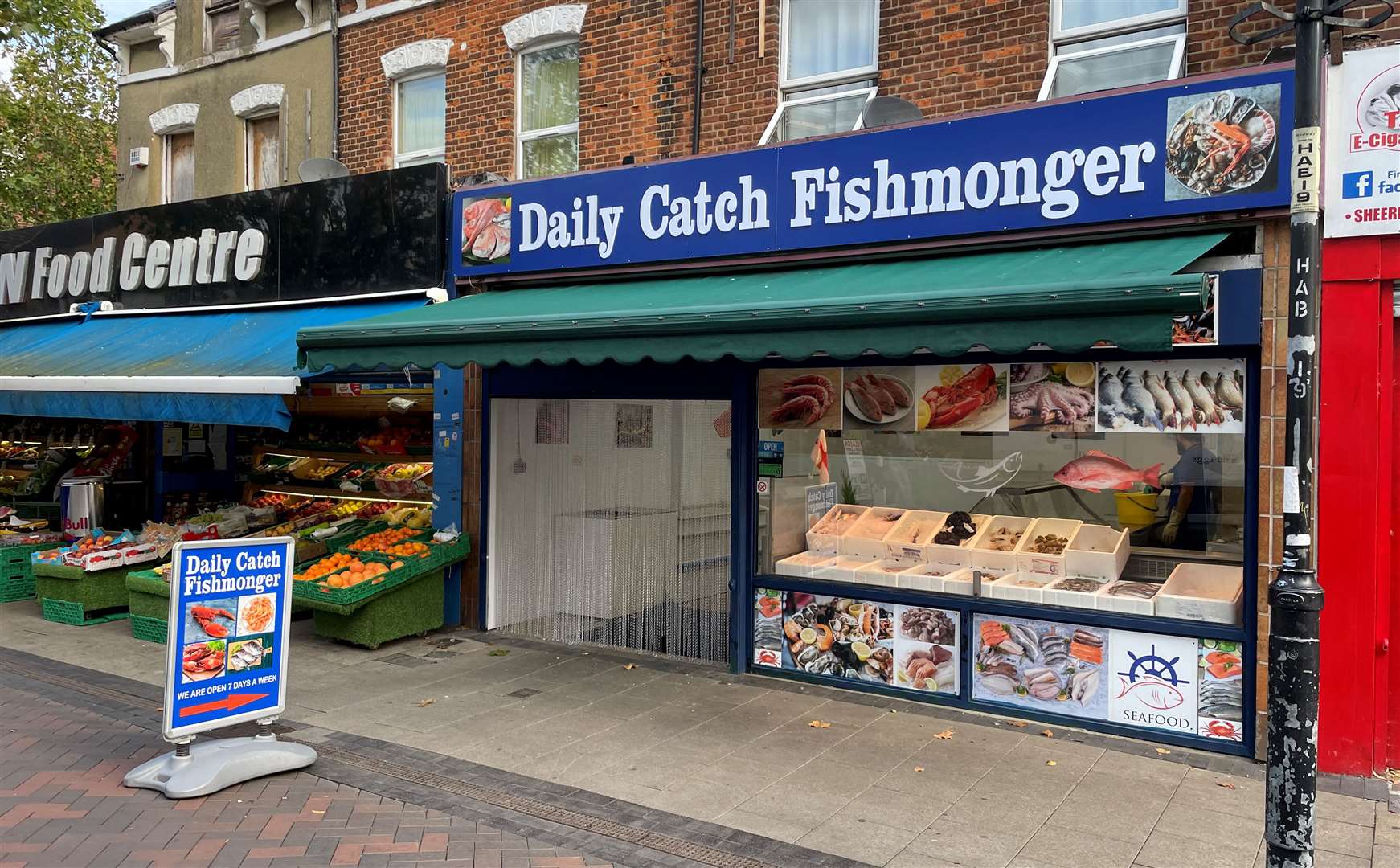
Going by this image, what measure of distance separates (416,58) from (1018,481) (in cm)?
798

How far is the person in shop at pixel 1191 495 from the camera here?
6.36 metres

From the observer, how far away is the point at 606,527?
8.92 meters

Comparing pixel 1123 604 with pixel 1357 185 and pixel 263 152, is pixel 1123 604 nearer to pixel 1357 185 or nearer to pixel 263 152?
pixel 1357 185

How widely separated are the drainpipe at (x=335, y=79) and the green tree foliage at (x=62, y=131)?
9571mm

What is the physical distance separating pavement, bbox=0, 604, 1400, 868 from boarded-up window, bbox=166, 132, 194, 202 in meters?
7.68

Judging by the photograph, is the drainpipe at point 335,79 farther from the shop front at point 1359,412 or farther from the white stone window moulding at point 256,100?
the shop front at point 1359,412

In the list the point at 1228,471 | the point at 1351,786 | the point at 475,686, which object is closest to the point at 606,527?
the point at 475,686

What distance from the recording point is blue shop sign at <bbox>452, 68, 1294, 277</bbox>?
600 cm

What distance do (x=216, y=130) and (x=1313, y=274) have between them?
1311 centimetres

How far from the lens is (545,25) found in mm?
10078

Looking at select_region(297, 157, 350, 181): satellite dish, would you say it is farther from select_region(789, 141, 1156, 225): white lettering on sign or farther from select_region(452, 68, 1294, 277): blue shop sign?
select_region(789, 141, 1156, 225): white lettering on sign

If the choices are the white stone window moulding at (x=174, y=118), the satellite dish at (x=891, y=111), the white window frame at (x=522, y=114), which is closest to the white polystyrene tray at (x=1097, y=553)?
the satellite dish at (x=891, y=111)

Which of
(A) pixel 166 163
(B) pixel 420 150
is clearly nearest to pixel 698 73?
(B) pixel 420 150

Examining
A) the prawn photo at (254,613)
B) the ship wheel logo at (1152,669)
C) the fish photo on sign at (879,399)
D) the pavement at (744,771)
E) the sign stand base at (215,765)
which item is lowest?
the pavement at (744,771)
